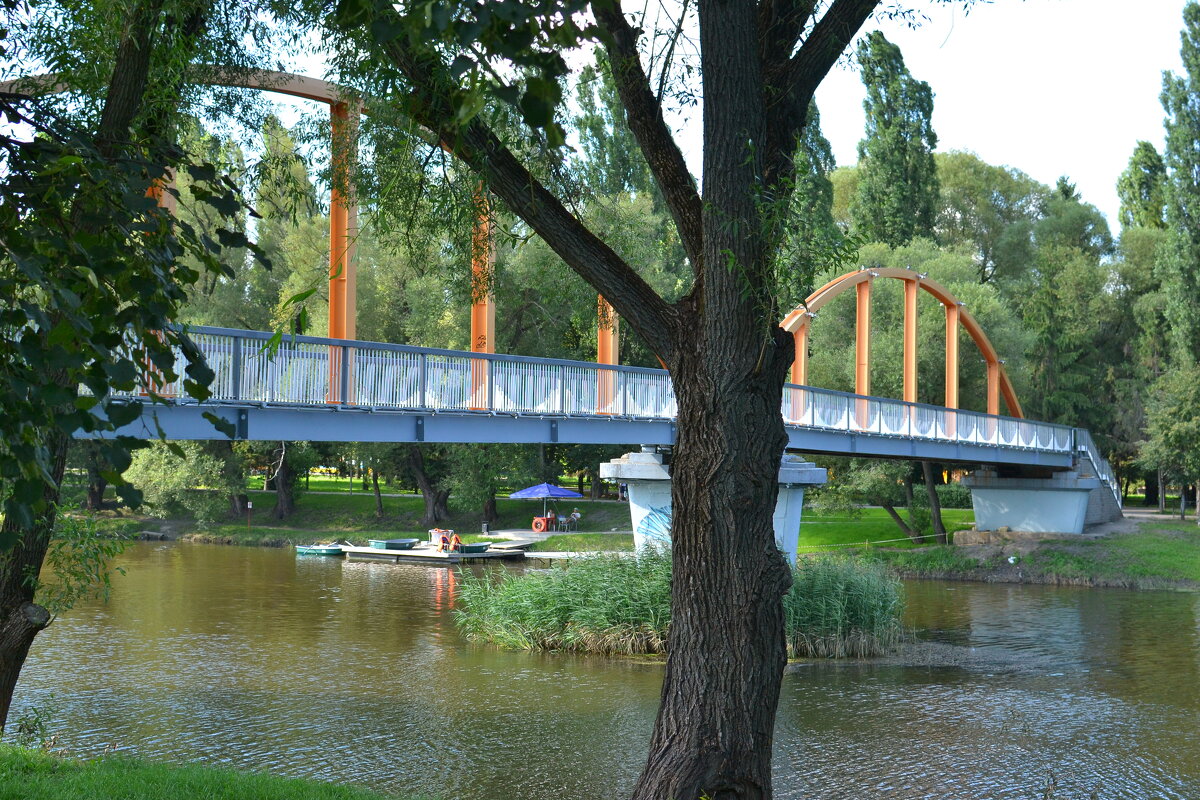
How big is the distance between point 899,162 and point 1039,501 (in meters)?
14.0

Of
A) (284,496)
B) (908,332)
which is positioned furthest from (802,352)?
(284,496)

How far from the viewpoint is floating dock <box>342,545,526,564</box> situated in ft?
109

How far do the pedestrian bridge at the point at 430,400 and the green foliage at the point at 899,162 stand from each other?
1768cm

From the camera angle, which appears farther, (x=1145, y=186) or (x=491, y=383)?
(x=1145, y=186)

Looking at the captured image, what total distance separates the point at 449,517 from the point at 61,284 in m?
42.2

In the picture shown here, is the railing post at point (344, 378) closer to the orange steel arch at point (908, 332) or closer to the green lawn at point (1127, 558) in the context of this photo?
the orange steel arch at point (908, 332)

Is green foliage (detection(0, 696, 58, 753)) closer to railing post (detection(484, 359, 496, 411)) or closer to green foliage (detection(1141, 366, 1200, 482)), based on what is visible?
railing post (detection(484, 359, 496, 411))

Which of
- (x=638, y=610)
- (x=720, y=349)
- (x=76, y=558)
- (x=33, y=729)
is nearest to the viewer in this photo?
(x=720, y=349)

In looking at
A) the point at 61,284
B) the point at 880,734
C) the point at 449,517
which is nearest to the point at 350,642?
the point at 880,734

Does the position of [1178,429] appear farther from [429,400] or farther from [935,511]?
Answer: [429,400]

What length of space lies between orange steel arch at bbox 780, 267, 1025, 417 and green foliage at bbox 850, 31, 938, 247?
20.1 ft

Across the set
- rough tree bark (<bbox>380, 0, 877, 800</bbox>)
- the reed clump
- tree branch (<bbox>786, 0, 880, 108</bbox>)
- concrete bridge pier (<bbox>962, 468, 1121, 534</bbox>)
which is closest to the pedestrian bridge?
the reed clump

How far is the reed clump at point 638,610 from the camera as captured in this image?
17500 millimetres

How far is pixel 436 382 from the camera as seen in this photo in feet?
57.5
